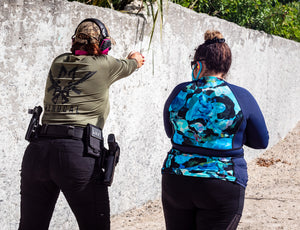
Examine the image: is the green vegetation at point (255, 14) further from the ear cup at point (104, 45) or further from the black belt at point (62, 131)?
the black belt at point (62, 131)

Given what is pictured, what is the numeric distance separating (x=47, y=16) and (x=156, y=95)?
1.71 metres

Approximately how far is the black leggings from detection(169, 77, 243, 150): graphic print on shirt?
0.18 meters

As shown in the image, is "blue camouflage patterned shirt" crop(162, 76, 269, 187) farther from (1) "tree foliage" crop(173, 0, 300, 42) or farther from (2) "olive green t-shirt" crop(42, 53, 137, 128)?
(1) "tree foliage" crop(173, 0, 300, 42)

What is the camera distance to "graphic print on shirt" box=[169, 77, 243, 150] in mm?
2311

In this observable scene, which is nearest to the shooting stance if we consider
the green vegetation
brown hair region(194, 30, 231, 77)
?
brown hair region(194, 30, 231, 77)

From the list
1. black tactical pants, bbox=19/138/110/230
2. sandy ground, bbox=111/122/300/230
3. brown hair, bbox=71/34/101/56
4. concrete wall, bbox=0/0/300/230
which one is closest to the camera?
black tactical pants, bbox=19/138/110/230

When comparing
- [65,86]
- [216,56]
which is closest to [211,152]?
[216,56]

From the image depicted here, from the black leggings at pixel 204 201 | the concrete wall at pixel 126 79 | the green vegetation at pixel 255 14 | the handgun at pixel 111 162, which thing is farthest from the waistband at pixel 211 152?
the green vegetation at pixel 255 14

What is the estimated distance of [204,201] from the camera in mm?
2303

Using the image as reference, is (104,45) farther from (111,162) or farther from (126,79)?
(126,79)

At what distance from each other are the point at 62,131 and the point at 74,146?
0.11 m

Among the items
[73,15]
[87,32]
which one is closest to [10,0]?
[73,15]

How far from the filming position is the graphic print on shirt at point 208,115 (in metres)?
2.31

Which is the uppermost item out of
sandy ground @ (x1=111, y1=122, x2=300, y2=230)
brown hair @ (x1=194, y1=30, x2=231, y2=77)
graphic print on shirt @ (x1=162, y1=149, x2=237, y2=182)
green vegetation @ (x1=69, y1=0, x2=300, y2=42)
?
green vegetation @ (x1=69, y1=0, x2=300, y2=42)
